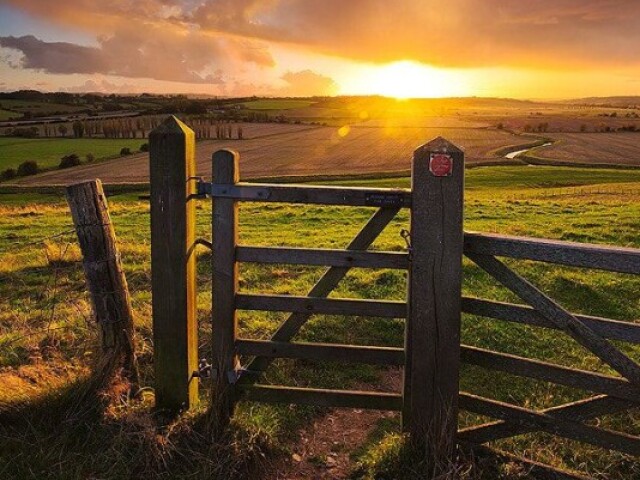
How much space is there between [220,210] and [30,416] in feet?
7.00

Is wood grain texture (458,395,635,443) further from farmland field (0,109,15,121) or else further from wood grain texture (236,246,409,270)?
farmland field (0,109,15,121)

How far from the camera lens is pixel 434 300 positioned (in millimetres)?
4191

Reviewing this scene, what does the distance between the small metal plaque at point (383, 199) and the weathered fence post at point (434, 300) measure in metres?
0.12

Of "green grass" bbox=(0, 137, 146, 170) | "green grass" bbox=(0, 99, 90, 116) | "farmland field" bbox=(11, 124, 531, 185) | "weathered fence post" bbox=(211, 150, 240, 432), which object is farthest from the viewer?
"green grass" bbox=(0, 99, 90, 116)

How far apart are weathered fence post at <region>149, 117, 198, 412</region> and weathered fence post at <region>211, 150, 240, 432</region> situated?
0.71 feet

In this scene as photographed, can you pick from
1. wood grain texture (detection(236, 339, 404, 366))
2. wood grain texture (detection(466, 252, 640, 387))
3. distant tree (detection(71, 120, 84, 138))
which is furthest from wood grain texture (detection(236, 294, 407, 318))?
distant tree (detection(71, 120, 84, 138))

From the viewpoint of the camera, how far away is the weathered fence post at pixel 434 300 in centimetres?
401

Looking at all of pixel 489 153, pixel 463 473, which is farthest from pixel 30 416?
pixel 489 153

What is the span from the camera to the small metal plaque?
412 cm

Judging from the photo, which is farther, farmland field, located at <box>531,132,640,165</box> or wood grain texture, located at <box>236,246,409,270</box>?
farmland field, located at <box>531,132,640,165</box>

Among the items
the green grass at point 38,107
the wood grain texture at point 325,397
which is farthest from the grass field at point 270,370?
the green grass at point 38,107

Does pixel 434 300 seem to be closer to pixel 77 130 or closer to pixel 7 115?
pixel 77 130

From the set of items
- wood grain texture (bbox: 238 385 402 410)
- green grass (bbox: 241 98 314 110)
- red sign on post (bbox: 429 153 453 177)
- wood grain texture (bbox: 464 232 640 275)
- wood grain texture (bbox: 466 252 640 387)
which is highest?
green grass (bbox: 241 98 314 110)

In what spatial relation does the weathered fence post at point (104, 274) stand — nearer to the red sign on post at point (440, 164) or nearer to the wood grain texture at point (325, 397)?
the wood grain texture at point (325, 397)
